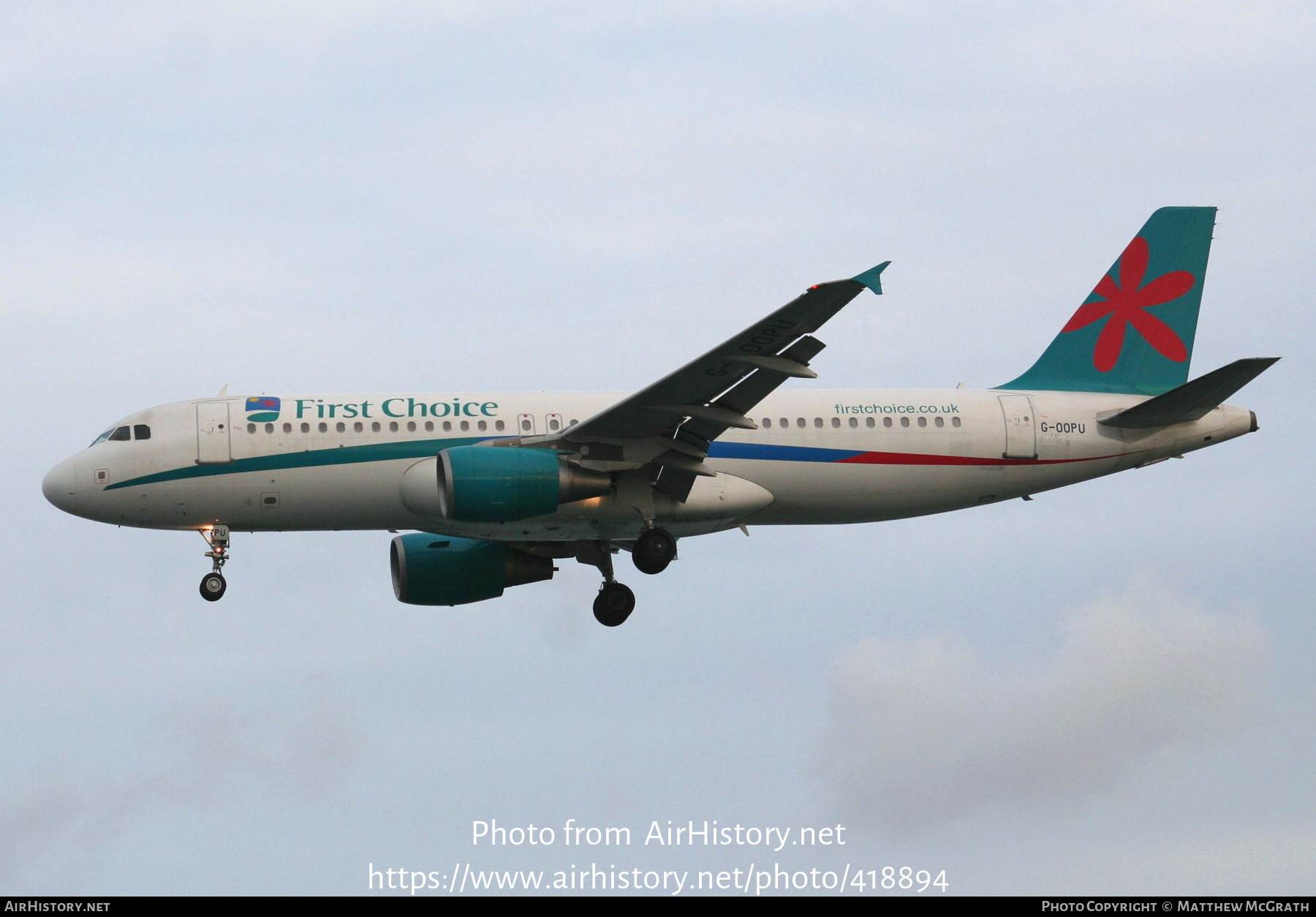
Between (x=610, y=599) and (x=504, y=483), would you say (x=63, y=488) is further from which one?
(x=610, y=599)

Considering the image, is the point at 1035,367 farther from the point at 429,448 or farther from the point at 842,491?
the point at 429,448

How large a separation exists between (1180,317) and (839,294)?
13.4 metres

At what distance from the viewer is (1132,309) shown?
1393 inches

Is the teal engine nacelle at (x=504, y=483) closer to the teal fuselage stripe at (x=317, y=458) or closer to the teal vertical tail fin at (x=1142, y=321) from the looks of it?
the teal fuselage stripe at (x=317, y=458)

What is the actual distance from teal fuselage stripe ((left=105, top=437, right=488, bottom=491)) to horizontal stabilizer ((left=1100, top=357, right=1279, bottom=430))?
41.9 feet

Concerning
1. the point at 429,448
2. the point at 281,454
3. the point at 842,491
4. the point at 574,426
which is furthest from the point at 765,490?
the point at 281,454

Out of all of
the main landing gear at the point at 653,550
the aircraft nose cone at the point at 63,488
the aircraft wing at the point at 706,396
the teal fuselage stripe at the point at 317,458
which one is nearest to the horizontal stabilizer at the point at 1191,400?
the aircraft wing at the point at 706,396

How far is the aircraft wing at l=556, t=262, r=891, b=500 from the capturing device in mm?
25922

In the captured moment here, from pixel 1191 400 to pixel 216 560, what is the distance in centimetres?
1892

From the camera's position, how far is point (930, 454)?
3238 centimetres

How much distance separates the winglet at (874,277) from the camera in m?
23.9

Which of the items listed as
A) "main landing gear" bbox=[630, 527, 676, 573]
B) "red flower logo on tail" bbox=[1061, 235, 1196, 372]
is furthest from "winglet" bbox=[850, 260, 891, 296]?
"red flower logo on tail" bbox=[1061, 235, 1196, 372]

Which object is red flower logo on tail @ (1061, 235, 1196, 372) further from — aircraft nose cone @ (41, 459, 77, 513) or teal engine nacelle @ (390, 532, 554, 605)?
aircraft nose cone @ (41, 459, 77, 513)

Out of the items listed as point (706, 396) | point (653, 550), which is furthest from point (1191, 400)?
point (653, 550)
